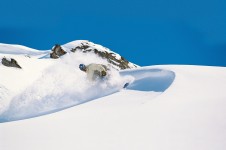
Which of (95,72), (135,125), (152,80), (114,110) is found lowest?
(135,125)

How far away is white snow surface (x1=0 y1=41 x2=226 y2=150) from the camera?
4.80 metres

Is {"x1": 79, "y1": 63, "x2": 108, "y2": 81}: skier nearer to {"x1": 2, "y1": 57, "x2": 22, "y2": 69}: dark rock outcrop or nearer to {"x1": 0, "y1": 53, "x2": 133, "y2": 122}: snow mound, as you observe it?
{"x1": 0, "y1": 53, "x2": 133, "y2": 122}: snow mound

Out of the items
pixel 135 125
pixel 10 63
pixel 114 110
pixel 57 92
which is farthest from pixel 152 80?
pixel 10 63

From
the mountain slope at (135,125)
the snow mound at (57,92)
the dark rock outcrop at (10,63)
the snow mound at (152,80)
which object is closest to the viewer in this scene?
the mountain slope at (135,125)

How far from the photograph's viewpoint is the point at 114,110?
244 inches

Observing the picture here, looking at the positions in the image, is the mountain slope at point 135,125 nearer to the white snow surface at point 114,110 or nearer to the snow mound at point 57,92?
the white snow surface at point 114,110

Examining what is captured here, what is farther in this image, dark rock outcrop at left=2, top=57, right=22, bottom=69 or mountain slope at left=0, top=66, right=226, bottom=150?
dark rock outcrop at left=2, top=57, right=22, bottom=69

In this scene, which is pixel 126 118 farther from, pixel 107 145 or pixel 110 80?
pixel 110 80

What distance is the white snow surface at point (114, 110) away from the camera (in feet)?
15.8

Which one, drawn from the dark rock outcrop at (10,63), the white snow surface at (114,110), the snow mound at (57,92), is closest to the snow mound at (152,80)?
the white snow surface at (114,110)

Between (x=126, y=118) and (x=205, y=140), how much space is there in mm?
1456

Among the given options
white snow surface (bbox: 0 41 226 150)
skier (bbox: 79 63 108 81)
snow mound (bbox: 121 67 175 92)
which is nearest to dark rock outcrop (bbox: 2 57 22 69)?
white snow surface (bbox: 0 41 226 150)

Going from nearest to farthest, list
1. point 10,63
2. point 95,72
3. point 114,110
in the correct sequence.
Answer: point 114,110 < point 95,72 < point 10,63

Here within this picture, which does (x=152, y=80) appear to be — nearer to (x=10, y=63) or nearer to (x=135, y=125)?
(x=135, y=125)
